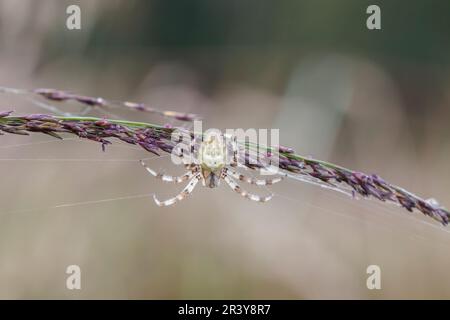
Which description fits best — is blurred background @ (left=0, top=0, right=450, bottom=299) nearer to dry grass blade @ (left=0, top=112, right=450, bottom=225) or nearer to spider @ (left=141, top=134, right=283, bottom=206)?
spider @ (left=141, top=134, right=283, bottom=206)

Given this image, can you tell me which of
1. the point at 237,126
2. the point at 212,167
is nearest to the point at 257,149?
the point at 212,167

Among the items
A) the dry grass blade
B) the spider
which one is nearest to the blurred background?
the spider

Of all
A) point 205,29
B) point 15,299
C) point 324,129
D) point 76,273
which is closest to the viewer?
point 76,273

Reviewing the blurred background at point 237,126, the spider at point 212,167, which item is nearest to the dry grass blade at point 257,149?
the spider at point 212,167

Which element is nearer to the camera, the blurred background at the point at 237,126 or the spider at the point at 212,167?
the spider at the point at 212,167

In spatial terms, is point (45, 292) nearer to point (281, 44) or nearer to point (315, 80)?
point (315, 80)

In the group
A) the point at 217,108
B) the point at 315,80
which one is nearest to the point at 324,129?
the point at 315,80

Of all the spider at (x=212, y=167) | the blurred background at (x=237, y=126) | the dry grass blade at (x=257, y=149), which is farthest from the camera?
the blurred background at (x=237, y=126)

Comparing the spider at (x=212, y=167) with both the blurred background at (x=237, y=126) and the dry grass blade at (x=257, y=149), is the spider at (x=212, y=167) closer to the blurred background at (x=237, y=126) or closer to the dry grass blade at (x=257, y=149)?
the dry grass blade at (x=257, y=149)
